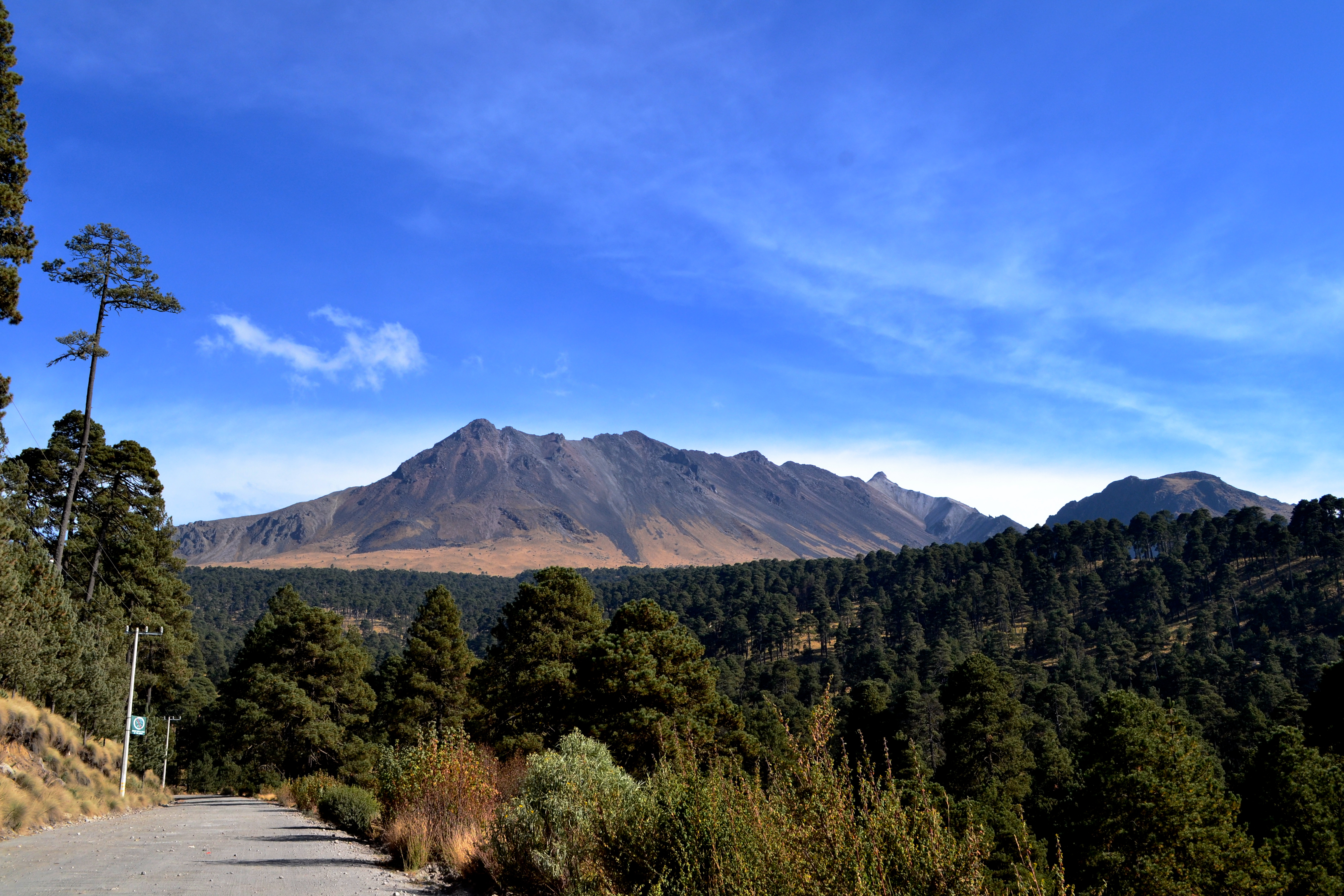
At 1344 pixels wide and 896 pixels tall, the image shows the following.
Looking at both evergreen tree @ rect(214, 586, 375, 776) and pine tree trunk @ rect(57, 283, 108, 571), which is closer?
pine tree trunk @ rect(57, 283, 108, 571)

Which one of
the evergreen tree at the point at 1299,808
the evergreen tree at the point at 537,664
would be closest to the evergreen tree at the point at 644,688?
the evergreen tree at the point at 537,664

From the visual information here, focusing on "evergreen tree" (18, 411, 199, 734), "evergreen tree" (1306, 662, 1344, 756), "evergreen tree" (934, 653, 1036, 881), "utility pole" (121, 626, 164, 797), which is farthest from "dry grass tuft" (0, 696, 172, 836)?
"evergreen tree" (1306, 662, 1344, 756)

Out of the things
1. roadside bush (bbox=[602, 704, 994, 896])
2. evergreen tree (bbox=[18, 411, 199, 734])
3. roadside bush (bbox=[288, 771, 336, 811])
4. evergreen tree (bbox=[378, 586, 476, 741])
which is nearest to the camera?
roadside bush (bbox=[602, 704, 994, 896])

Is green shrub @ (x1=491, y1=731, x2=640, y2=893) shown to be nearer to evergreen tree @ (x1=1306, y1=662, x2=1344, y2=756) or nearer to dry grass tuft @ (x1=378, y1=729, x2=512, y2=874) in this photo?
dry grass tuft @ (x1=378, y1=729, x2=512, y2=874)

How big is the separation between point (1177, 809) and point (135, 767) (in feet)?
141

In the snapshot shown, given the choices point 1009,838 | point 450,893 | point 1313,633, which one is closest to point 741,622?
point 1313,633

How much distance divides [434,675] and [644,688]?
18729mm

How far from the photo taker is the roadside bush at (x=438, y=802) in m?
10.4

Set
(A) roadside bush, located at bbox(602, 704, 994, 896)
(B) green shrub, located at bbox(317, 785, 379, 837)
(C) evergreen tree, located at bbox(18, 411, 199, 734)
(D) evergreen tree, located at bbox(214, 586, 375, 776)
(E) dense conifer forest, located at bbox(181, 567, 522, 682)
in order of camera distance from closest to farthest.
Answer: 1. (A) roadside bush, located at bbox(602, 704, 994, 896)
2. (B) green shrub, located at bbox(317, 785, 379, 837)
3. (C) evergreen tree, located at bbox(18, 411, 199, 734)
4. (D) evergreen tree, located at bbox(214, 586, 375, 776)
5. (E) dense conifer forest, located at bbox(181, 567, 522, 682)

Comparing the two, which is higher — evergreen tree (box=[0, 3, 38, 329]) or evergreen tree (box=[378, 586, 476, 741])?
evergreen tree (box=[0, 3, 38, 329])

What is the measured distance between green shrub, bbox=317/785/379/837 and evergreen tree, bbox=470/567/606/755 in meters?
10.5

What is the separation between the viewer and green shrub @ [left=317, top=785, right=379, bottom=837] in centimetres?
1485

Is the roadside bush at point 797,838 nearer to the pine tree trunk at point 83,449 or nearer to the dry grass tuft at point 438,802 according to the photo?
the dry grass tuft at point 438,802

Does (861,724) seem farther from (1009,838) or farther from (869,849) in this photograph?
(869,849)
